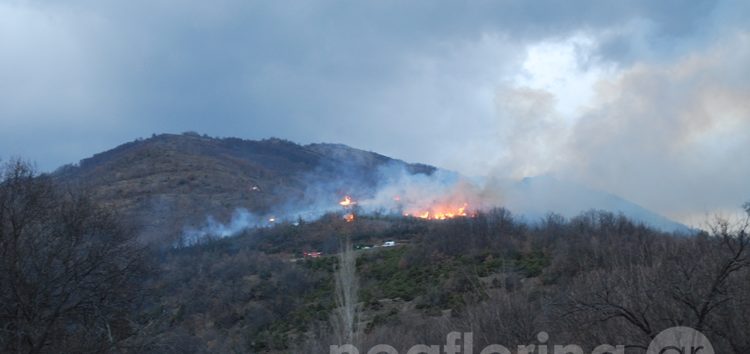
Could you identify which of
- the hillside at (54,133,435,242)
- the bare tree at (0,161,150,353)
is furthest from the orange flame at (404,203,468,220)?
the bare tree at (0,161,150,353)

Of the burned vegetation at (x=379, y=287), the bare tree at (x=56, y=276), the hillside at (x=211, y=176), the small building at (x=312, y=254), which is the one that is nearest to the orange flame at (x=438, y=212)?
the small building at (x=312, y=254)

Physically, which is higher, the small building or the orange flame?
the orange flame

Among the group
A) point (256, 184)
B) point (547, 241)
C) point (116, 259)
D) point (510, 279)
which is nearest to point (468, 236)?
point (547, 241)

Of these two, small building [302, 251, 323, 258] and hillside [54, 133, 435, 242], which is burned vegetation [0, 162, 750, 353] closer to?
A: small building [302, 251, 323, 258]

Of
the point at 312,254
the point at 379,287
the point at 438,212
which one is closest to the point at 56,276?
the point at 379,287

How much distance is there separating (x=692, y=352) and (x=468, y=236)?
3095 centimetres

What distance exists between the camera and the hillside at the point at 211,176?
77.7 m

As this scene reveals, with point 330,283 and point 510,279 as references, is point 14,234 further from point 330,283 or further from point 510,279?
point 330,283

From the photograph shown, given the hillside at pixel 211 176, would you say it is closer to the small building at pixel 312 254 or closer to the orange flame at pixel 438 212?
the small building at pixel 312 254

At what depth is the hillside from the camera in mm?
77688

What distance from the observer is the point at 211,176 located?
309ft

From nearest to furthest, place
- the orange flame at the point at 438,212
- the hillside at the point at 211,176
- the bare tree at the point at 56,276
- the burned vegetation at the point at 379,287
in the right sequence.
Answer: the burned vegetation at the point at 379,287, the bare tree at the point at 56,276, the orange flame at the point at 438,212, the hillside at the point at 211,176

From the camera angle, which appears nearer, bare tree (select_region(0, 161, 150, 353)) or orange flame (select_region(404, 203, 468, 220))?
bare tree (select_region(0, 161, 150, 353))

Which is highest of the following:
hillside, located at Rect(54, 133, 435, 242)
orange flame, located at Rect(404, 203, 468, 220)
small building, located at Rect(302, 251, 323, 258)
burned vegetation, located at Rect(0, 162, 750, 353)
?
hillside, located at Rect(54, 133, 435, 242)
